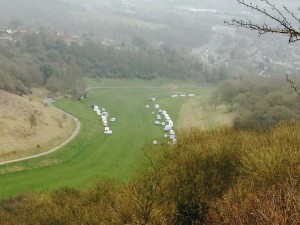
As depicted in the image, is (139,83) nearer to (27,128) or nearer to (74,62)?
(74,62)

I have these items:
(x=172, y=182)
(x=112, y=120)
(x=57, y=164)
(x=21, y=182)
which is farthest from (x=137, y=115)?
(x=172, y=182)

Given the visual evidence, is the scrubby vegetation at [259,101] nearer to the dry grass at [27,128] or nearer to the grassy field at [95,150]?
the grassy field at [95,150]

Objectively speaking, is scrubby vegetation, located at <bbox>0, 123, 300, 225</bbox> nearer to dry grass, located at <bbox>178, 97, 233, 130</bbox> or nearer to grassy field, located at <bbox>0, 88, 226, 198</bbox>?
grassy field, located at <bbox>0, 88, 226, 198</bbox>

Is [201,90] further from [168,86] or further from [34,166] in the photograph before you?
[34,166]

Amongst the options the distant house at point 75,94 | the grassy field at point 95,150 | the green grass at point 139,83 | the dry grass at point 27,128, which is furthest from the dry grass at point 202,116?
the green grass at point 139,83

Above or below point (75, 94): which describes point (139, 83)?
below

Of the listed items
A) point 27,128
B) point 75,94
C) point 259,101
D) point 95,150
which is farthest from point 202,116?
point 27,128

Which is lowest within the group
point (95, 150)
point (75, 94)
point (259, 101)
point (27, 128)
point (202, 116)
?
point (95, 150)

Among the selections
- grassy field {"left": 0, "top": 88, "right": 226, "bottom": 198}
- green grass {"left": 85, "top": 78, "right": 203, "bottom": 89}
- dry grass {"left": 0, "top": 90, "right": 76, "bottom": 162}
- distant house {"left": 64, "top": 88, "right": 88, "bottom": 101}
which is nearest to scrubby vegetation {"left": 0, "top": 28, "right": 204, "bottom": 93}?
distant house {"left": 64, "top": 88, "right": 88, "bottom": 101}
